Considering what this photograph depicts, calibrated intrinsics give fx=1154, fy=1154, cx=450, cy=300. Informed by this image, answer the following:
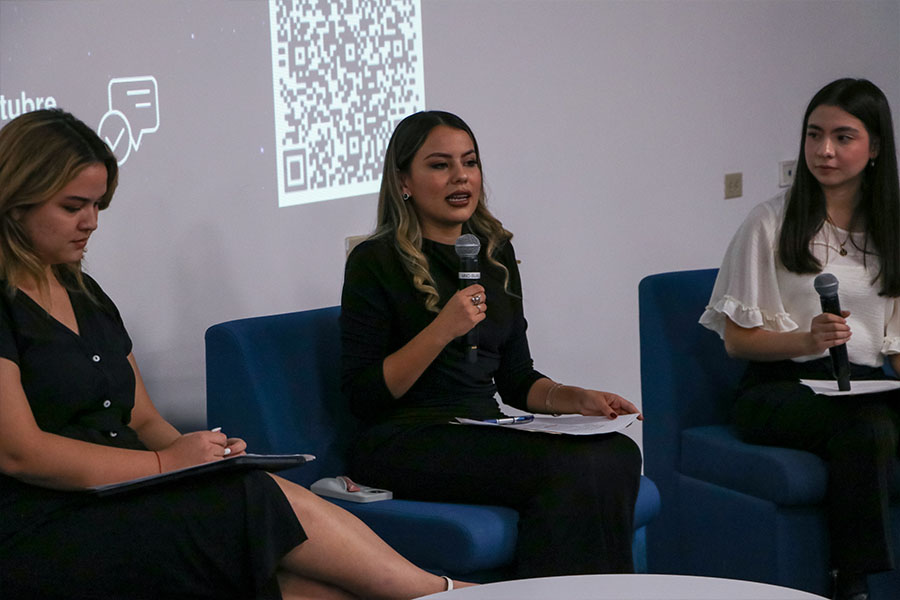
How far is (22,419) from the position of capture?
1928 millimetres

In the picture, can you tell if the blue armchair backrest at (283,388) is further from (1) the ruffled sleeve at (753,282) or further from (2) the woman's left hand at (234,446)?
(1) the ruffled sleeve at (753,282)

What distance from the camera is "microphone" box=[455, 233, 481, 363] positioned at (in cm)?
244

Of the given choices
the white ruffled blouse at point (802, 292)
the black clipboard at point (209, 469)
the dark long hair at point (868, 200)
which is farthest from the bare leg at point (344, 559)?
the dark long hair at point (868, 200)

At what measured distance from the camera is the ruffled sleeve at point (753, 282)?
2.96 meters

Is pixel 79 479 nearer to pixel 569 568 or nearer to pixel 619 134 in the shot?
pixel 569 568

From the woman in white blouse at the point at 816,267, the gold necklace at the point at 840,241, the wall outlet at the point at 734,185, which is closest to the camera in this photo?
the woman in white blouse at the point at 816,267

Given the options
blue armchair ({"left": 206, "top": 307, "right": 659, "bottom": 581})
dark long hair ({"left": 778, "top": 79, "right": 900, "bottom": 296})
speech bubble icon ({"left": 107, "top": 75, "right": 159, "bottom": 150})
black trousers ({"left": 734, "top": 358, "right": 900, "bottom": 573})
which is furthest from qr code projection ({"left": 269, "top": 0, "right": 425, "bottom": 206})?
black trousers ({"left": 734, "top": 358, "right": 900, "bottom": 573})

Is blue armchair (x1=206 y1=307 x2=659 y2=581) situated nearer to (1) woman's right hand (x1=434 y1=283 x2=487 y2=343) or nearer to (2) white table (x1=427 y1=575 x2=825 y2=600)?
(1) woman's right hand (x1=434 y1=283 x2=487 y2=343)

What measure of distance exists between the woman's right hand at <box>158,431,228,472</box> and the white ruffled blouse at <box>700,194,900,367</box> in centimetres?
144

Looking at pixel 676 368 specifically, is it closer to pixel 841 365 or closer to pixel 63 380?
pixel 841 365

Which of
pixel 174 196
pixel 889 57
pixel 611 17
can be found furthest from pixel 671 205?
pixel 174 196

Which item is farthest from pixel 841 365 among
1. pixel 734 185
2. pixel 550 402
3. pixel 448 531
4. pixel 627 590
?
pixel 734 185

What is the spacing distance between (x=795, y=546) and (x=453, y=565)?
939 millimetres

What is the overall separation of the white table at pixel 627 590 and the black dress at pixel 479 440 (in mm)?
481
